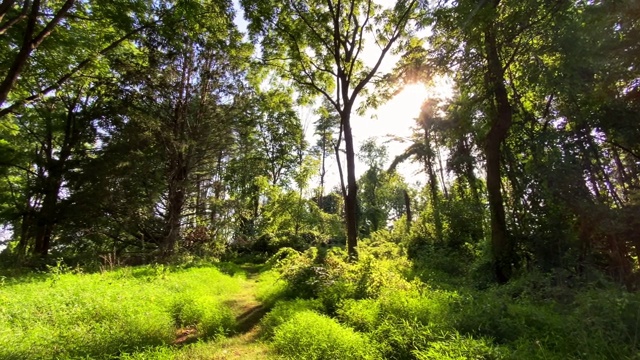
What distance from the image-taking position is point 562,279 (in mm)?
7883

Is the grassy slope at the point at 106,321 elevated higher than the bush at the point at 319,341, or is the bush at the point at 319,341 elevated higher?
the grassy slope at the point at 106,321

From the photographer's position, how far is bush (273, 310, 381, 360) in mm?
4365

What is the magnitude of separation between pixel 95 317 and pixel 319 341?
352 centimetres

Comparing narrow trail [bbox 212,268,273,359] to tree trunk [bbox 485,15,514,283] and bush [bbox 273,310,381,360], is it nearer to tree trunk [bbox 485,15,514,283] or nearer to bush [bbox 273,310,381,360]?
bush [bbox 273,310,381,360]

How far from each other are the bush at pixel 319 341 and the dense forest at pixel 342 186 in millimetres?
36

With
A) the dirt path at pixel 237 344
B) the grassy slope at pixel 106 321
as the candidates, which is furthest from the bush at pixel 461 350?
the grassy slope at pixel 106 321

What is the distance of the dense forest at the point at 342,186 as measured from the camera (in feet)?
16.9

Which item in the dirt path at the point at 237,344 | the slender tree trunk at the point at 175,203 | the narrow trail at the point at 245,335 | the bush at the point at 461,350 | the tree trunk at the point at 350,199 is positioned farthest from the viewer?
the slender tree trunk at the point at 175,203

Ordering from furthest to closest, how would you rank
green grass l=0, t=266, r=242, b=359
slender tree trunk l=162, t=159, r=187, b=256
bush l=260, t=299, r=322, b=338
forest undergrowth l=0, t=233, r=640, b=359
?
slender tree trunk l=162, t=159, r=187, b=256, bush l=260, t=299, r=322, b=338, green grass l=0, t=266, r=242, b=359, forest undergrowth l=0, t=233, r=640, b=359

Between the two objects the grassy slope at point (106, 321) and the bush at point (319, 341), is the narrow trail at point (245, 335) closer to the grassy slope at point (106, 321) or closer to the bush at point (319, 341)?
the grassy slope at point (106, 321)

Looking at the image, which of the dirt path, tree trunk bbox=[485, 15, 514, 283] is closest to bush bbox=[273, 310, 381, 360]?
the dirt path

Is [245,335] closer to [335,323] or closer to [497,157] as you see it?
[335,323]

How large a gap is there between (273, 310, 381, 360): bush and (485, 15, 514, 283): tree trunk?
23.8ft

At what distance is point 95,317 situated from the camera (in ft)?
17.6
